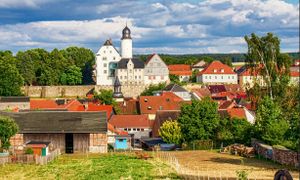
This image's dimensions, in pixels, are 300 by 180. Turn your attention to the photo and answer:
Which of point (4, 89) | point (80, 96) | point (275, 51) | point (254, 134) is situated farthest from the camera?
point (80, 96)

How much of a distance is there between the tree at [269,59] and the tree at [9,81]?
168ft

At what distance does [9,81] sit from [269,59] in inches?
2071

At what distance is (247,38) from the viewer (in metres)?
44.0

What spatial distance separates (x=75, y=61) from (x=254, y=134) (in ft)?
269

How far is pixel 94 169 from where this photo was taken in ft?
95.3

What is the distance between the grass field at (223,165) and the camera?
2684cm

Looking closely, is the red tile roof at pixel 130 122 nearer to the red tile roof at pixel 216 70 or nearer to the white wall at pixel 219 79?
the white wall at pixel 219 79

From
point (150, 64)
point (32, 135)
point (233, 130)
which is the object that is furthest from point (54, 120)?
point (150, 64)

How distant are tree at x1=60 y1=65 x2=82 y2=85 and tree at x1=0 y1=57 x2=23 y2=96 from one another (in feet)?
55.0

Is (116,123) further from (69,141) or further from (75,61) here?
(75,61)

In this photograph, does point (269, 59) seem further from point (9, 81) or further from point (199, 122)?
point (9, 81)

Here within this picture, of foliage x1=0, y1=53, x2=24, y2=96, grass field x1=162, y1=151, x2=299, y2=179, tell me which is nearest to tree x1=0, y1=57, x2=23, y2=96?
foliage x1=0, y1=53, x2=24, y2=96

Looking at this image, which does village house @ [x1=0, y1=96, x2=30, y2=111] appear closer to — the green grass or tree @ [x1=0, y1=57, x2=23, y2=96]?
tree @ [x1=0, y1=57, x2=23, y2=96]

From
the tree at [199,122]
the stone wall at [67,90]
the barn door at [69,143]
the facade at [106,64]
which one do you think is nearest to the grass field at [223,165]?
A: the tree at [199,122]
